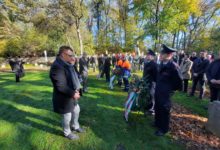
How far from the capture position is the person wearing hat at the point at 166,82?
4215 mm

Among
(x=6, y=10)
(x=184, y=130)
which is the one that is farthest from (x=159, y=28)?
(x=6, y=10)

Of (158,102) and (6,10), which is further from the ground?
(6,10)

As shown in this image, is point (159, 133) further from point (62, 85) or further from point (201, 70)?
point (201, 70)

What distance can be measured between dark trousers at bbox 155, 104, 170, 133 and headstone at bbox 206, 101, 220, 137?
3.57 feet

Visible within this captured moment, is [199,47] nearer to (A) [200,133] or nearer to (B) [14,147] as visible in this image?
(A) [200,133]

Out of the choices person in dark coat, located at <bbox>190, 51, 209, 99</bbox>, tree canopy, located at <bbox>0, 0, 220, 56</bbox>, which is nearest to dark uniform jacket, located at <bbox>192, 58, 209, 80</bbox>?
person in dark coat, located at <bbox>190, 51, 209, 99</bbox>

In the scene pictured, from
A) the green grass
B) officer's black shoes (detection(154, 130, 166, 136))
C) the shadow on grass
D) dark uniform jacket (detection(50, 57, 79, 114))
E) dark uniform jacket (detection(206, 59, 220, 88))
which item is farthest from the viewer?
the green grass

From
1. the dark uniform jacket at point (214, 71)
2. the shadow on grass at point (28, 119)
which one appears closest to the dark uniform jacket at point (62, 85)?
the shadow on grass at point (28, 119)

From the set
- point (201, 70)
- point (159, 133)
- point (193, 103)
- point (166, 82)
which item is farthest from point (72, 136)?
point (201, 70)

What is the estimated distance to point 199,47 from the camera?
3162cm

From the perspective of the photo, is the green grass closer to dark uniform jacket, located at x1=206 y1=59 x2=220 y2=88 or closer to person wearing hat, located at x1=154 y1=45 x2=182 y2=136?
dark uniform jacket, located at x1=206 y1=59 x2=220 y2=88

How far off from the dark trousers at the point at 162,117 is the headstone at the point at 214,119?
1.09 m

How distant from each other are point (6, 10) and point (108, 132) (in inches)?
1082

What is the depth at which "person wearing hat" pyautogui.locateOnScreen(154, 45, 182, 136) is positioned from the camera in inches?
166
